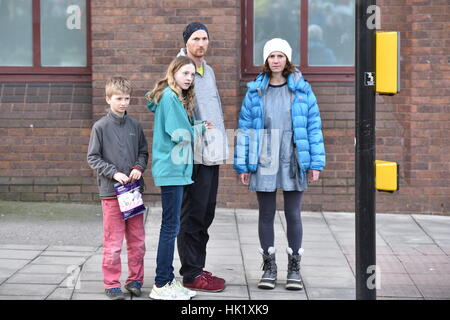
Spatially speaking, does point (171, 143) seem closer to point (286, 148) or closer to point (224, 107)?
point (286, 148)

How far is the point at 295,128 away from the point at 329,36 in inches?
141

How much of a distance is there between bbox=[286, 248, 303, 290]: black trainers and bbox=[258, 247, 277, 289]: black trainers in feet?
0.37

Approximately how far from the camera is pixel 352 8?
9.49 m

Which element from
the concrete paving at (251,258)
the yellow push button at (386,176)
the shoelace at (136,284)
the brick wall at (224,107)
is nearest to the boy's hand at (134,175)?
the shoelace at (136,284)

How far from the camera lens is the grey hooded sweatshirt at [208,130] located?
236 inches

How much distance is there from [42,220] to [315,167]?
3541 mm

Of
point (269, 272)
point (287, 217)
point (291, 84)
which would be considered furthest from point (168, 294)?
point (291, 84)

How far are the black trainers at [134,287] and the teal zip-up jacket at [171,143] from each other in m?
0.78

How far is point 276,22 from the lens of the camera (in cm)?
952

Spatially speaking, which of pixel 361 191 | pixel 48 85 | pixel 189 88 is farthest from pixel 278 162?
pixel 48 85

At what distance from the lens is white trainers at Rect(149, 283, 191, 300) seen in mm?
5852

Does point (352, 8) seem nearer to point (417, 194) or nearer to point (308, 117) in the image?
point (417, 194)

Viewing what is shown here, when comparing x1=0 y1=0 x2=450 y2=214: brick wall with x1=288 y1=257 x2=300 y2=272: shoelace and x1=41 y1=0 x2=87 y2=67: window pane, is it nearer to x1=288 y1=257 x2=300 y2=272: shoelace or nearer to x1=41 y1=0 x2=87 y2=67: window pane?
x1=41 y1=0 x2=87 y2=67: window pane

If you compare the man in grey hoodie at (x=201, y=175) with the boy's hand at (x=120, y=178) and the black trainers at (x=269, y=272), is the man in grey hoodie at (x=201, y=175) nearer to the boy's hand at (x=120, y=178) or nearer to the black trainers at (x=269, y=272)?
the black trainers at (x=269, y=272)
